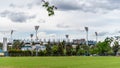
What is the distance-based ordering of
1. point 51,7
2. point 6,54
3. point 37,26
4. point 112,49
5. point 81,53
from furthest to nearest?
1. point 112,49
2. point 81,53
3. point 37,26
4. point 6,54
5. point 51,7

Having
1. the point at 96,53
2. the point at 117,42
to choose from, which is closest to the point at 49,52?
the point at 96,53

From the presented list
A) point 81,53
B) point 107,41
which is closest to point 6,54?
point 81,53

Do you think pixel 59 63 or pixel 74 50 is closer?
pixel 59 63

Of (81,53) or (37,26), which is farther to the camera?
(81,53)

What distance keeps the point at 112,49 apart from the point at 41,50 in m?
50.1

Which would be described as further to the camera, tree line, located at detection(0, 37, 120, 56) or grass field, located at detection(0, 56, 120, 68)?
tree line, located at detection(0, 37, 120, 56)

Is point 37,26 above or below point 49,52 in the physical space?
above

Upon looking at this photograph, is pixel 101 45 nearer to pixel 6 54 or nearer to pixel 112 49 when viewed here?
pixel 112 49

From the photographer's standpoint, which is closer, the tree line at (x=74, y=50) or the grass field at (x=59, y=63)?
the grass field at (x=59, y=63)

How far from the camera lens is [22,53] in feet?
491

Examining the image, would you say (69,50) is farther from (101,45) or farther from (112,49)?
(112,49)

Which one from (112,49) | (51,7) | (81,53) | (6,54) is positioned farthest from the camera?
(112,49)

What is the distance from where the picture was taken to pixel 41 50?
15525 cm

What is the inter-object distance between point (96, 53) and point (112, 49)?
1655cm
